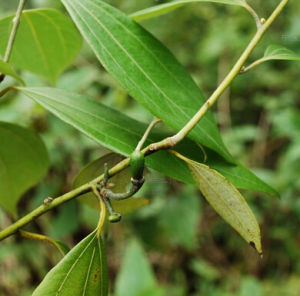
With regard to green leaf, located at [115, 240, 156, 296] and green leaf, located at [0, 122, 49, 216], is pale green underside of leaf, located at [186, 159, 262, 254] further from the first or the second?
green leaf, located at [115, 240, 156, 296]

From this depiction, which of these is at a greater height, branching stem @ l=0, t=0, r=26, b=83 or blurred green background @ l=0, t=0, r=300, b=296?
branching stem @ l=0, t=0, r=26, b=83

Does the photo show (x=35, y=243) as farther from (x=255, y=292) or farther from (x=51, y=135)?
(x=255, y=292)

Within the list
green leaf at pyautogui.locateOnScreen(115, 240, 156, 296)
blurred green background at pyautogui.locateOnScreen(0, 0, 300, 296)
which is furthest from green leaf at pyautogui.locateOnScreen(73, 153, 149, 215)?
green leaf at pyautogui.locateOnScreen(115, 240, 156, 296)

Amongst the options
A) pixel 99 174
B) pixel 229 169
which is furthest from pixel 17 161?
pixel 229 169

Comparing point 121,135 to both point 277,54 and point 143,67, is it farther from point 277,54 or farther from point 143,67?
point 277,54

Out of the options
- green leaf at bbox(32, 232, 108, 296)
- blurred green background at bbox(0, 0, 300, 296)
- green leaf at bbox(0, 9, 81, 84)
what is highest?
green leaf at bbox(0, 9, 81, 84)
